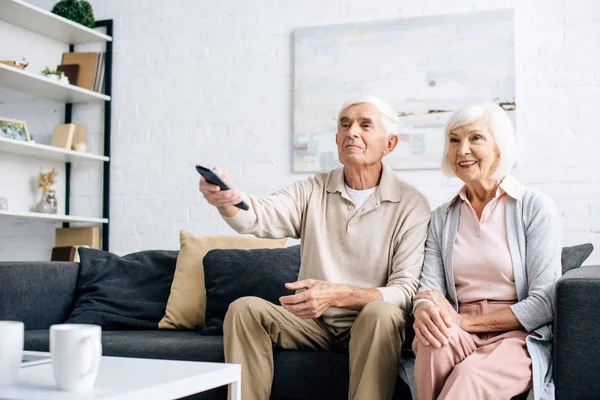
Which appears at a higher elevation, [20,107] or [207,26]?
[207,26]

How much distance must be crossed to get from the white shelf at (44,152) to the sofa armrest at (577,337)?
2649mm

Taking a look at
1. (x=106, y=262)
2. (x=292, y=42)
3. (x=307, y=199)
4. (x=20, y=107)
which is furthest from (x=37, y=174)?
(x=307, y=199)

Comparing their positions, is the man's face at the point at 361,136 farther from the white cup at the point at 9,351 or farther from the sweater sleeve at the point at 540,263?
the white cup at the point at 9,351

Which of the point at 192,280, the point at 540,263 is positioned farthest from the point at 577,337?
the point at 192,280

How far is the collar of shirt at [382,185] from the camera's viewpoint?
2.29 metres

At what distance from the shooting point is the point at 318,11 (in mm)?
3426

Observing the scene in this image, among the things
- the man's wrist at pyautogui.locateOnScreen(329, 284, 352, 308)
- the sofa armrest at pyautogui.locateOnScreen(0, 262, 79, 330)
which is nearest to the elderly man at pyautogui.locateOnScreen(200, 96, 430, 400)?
the man's wrist at pyautogui.locateOnScreen(329, 284, 352, 308)

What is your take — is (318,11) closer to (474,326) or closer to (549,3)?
(549,3)

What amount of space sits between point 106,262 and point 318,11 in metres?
1.53

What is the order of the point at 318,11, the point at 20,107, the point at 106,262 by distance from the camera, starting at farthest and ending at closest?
the point at 20,107 → the point at 318,11 → the point at 106,262

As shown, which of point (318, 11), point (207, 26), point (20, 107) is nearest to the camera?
point (318, 11)

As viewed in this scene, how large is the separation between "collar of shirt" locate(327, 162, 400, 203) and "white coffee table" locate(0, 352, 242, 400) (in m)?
0.91

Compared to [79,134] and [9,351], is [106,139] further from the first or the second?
[9,351]

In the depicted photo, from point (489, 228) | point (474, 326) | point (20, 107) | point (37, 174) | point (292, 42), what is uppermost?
point (292, 42)
